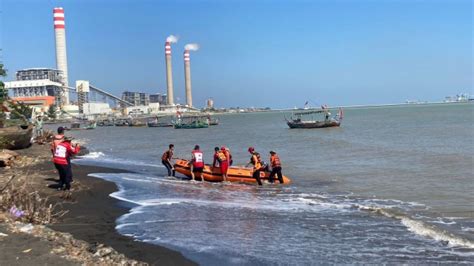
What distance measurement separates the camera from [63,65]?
554 ft

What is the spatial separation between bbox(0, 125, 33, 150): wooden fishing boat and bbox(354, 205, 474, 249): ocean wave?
61.7 feet

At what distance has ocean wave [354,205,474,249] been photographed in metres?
8.92

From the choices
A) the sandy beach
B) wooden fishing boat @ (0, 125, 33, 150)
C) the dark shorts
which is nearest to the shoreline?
the sandy beach

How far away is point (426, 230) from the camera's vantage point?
992cm

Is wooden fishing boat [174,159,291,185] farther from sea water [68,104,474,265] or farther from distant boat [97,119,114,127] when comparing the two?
distant boat [97,119,114,127]

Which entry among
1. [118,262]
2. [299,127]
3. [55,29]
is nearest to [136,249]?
[118,262]

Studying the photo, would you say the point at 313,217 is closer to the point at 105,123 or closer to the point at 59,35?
the point at 105,123

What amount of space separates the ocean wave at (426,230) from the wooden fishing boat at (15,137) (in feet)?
61.7

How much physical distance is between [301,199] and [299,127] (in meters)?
58.1

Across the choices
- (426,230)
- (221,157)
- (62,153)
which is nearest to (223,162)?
(221,157)

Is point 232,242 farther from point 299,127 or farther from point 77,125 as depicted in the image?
point 77,125

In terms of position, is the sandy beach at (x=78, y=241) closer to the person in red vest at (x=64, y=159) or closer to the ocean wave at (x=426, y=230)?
the person in red vest at (x=64, y=159)

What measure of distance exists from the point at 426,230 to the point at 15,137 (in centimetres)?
2206

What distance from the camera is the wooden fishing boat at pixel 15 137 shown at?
2353cm
